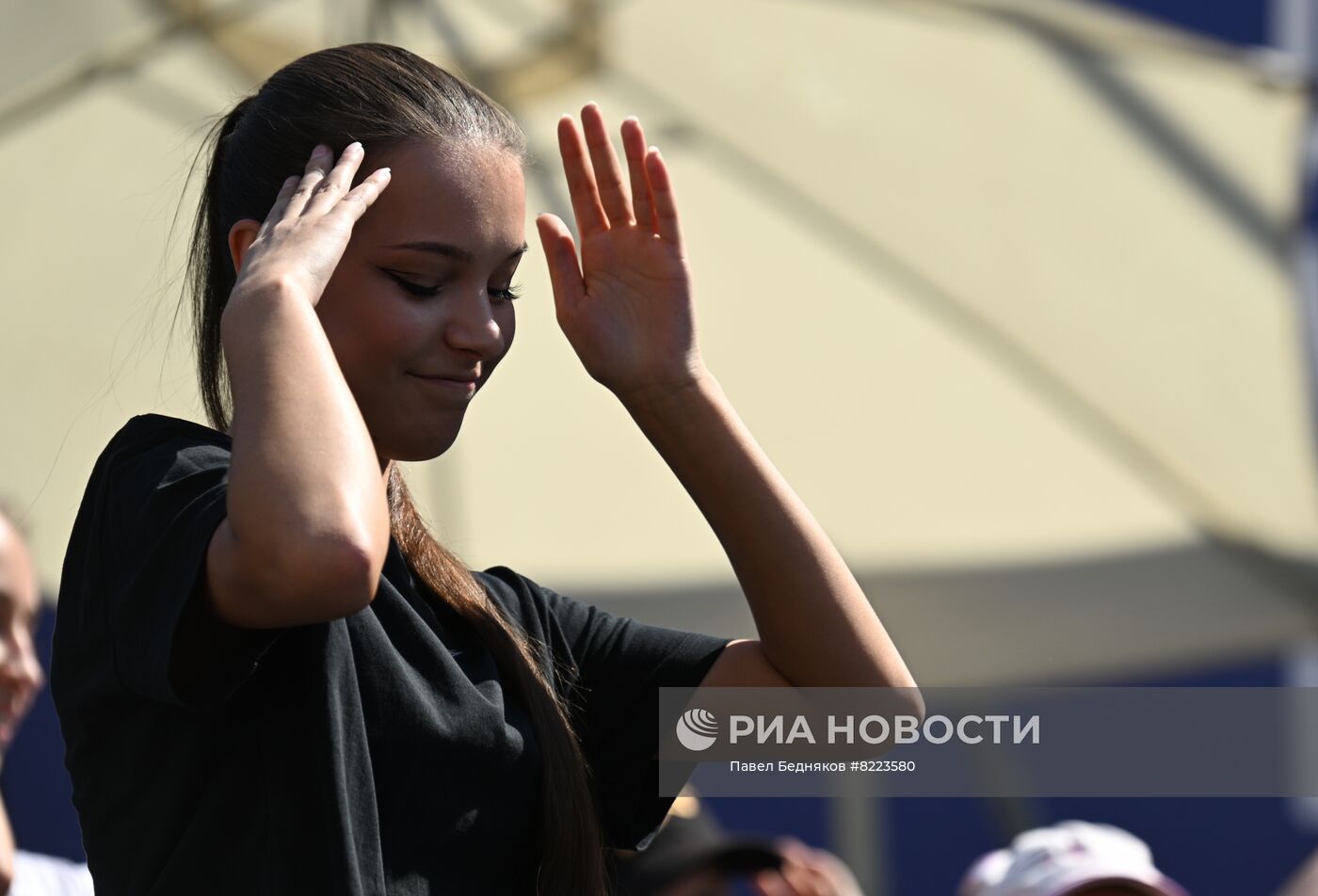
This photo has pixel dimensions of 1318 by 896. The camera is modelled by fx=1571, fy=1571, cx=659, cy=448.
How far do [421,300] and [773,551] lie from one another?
1.05 ft

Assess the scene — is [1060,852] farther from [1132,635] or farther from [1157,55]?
[1157,55]

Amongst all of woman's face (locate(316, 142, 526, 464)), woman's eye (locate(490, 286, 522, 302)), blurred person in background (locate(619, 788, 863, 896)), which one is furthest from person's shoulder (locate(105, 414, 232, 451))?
blurred person in background (locate(619, 788, 863, 896))

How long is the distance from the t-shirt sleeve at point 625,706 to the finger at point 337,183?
0.35 m

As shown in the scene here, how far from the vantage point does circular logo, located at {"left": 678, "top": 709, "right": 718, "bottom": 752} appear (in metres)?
1.22

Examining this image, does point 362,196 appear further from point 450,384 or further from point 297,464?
point 297,464

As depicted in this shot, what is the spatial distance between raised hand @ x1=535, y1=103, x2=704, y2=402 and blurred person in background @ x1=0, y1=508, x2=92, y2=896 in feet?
3.55

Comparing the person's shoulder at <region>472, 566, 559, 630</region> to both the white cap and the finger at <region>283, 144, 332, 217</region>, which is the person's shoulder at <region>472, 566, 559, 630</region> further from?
the white cap

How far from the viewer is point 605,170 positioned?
126 centimetres

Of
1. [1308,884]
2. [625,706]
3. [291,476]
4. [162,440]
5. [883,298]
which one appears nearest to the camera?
[291,476]

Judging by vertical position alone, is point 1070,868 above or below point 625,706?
below

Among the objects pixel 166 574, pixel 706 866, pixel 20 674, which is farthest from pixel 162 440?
pixel 706 866

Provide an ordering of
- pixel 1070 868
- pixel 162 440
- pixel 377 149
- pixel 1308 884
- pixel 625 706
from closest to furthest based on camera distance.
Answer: pixel 162 440
pixel 377 149
pixel 625 706
pixel 1308 884
pixel 1070 868

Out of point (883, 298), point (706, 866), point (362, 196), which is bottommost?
point (706, 866)

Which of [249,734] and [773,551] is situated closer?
[249,734]
